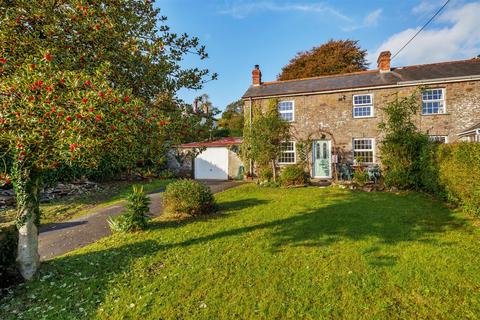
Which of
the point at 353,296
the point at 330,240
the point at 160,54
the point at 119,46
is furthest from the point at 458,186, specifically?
the point at 119,46

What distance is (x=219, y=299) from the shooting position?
12.5ft

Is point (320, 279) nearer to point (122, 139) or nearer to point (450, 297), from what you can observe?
point (450, 297)

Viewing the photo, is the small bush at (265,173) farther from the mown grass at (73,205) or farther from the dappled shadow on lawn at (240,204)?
the mown grass at (73,205)

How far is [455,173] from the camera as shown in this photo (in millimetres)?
7785

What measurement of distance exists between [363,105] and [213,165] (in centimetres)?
1163

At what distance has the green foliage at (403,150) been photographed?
1133cm

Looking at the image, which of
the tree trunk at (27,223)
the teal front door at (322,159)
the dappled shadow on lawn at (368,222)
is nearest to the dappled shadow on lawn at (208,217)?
the dappled shadow on lawn at (368,222)

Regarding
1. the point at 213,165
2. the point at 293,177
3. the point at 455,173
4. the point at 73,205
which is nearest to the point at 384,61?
the point at 293,177

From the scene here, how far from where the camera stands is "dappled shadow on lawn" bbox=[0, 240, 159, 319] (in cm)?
385

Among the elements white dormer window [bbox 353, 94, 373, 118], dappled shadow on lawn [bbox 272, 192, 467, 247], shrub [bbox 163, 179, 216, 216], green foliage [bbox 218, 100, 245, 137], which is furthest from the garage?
green foliage [bbox 218, 100, 245, 137]

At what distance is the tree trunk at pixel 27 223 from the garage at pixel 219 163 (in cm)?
1373

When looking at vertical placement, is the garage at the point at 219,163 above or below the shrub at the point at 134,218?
above

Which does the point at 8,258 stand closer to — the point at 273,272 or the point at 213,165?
the point at 273,272

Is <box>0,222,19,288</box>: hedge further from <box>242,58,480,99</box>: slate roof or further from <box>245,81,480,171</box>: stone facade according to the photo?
<box>242,58,480,99</box>: slate roof
